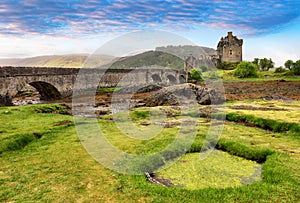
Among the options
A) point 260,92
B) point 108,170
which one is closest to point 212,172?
point 108,170

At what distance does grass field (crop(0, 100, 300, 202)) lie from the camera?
8.31 m

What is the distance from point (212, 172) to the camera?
1044cm

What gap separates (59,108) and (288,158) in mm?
24133

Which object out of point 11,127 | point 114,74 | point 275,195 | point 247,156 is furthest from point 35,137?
point 114,74

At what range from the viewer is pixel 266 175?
9.83 metres

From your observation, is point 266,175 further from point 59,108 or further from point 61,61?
point 61,61

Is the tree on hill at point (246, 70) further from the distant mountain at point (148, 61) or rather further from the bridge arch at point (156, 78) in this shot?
the distant mountain at point (148, 61)

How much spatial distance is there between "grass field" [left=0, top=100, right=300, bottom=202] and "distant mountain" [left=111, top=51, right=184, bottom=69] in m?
67.3

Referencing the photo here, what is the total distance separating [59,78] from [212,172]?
35.7 meters

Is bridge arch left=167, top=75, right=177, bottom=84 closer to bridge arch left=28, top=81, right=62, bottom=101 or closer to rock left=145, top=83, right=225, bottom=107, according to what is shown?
bridge arch left=28, top=81, right=62, bottom=101

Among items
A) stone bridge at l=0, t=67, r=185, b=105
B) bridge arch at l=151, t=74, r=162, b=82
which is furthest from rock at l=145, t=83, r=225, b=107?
bridge arch at l=151, t=74, r=162, b=82

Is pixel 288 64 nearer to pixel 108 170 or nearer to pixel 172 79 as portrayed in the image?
pixel 172 79

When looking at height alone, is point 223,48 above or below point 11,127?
above

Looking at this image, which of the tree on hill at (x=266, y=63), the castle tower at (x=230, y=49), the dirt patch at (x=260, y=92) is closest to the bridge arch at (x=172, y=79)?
the dirt patch at (x=260, y=92)
